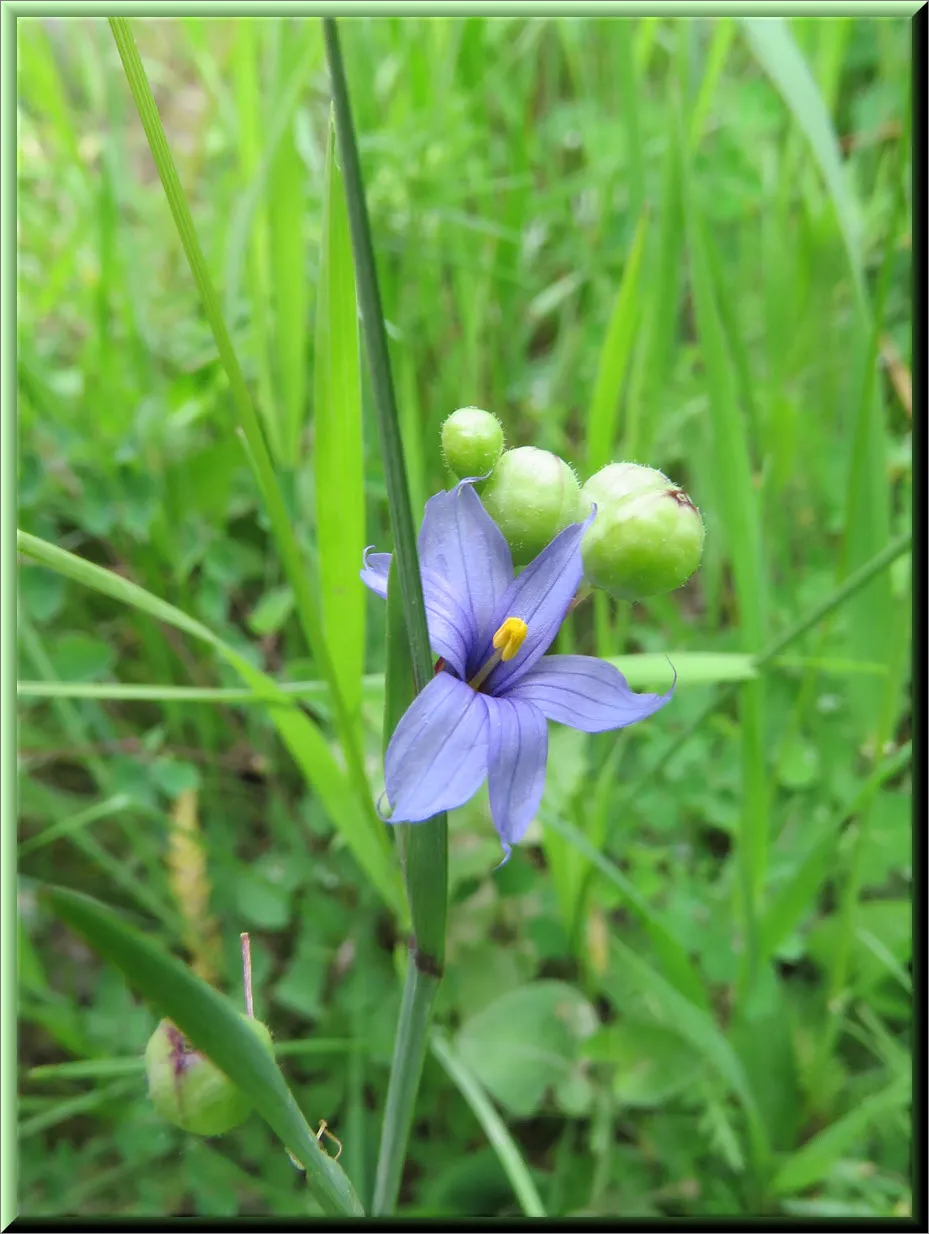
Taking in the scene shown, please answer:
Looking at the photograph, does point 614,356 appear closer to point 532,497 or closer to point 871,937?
point 532,497

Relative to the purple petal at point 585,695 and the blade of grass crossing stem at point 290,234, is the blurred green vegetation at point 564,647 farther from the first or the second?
the purple petal at point 585,695

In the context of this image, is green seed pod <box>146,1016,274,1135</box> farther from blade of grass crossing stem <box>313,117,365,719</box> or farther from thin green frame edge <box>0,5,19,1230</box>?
blade of grass crossing stem <box>313,117,365,719</box>

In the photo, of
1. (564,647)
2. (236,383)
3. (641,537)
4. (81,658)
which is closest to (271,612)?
(81,658)

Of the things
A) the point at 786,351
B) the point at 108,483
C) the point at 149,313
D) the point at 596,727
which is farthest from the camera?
the point at 149,313

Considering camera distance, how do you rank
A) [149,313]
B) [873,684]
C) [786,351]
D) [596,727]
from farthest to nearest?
[149,313], [786,351], [873,684], [596,727]

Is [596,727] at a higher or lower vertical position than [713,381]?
lower

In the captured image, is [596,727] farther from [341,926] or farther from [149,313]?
[149,313]

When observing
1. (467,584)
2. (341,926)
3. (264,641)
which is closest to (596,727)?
(467,584)
